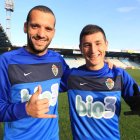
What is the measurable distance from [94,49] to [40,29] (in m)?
0.63

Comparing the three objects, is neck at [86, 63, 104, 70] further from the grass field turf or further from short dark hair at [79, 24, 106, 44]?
the grass field turf

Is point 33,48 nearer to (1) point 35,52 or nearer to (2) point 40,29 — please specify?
(1) point 35,52

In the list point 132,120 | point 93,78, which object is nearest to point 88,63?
point 93,78

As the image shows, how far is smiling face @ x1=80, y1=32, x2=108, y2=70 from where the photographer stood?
358 centimetres

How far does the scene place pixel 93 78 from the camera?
145 inches

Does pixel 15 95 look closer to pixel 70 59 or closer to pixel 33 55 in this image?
pixel 33 55

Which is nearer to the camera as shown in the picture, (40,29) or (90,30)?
(40,29)

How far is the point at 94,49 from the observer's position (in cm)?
356

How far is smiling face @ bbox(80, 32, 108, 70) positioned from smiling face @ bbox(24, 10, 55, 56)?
0.44 meters

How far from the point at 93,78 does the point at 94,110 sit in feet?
1.14

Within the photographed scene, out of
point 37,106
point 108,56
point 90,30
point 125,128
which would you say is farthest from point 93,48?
point 108,56

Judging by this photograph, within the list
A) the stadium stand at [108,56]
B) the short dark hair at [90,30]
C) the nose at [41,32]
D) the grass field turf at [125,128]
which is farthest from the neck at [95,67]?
the stadium stand at [108,56]

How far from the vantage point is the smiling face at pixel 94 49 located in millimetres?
3580

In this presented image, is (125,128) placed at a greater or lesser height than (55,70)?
lesser
